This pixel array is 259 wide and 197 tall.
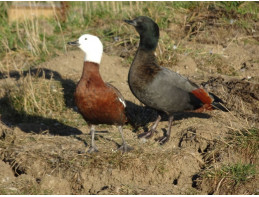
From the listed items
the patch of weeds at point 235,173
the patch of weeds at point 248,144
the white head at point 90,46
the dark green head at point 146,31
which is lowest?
the patch of weeds at point 235,173

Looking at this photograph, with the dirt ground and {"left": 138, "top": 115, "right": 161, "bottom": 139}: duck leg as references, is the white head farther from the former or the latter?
{"left": 138, "top": 115, "right": 161, "bottom": 139}: duck leg

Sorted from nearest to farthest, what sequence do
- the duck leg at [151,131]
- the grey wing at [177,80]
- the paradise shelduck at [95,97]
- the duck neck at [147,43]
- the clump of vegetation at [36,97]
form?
the paradise shelduck at [95,97] < the grey wing at [177,80] < the duck neck at [147,43] < the duck leg at [151,131] < the clump of vegetation at [36,97]

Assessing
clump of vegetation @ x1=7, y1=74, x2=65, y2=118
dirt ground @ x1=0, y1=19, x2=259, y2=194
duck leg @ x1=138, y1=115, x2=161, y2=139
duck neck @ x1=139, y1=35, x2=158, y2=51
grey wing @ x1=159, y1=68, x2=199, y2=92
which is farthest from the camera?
clump of vegetation @ x1=7, y1=74, x2=65, y2=118

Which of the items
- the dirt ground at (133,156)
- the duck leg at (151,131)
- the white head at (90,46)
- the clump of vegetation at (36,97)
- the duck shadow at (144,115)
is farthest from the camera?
the clump of vegetation at (36,97)

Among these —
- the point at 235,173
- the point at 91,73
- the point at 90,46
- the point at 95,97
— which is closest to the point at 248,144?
the point at 235,173

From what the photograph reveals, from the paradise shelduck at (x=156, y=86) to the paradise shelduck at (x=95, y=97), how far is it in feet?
1.73

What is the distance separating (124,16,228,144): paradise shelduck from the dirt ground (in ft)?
0.91

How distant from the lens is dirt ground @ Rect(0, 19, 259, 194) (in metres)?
4.79

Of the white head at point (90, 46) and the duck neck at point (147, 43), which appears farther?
the duck neck at point (147, 43)

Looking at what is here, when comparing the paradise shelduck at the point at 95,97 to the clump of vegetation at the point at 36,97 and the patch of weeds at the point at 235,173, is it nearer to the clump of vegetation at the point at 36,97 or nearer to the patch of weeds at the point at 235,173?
the patch of weeds at the point at 235,173

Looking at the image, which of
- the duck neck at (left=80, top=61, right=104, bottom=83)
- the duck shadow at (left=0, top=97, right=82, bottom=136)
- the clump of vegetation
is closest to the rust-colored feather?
the duck neck at (left=80, top=61, right=104, bottom=83)

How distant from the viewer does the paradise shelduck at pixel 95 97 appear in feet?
16.6

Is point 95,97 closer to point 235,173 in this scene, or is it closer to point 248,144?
point 235,173

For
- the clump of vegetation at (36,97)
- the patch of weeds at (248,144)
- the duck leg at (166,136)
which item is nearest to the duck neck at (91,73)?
the duck leg at (166,136)
